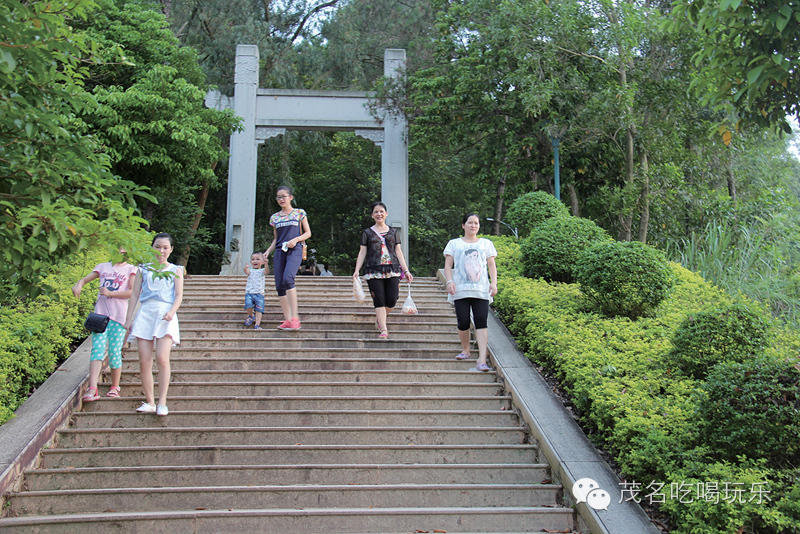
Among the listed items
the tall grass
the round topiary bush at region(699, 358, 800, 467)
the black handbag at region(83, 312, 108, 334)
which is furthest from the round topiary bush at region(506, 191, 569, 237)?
the black handbag at region(83, 312, 108, 334)

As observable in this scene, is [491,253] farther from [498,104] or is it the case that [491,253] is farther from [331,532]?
[498,104]

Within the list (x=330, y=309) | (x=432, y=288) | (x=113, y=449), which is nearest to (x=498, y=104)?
(x=432, y=288)

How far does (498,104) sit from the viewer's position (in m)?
14.6

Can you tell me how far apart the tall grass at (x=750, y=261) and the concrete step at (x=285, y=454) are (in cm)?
510

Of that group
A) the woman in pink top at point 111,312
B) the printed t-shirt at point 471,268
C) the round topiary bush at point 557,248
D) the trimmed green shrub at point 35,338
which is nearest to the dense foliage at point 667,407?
the printed t-shirt at point 471,268

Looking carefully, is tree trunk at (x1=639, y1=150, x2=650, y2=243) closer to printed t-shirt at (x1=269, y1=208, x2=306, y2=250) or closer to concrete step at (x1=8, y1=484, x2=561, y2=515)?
printed t-shirt at (x1=269, y1=208, x2=306, y2=250)

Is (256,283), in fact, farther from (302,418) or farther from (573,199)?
(573,199)

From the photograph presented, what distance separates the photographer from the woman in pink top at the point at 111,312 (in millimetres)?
5840

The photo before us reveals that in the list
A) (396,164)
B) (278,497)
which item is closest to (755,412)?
(278,497)

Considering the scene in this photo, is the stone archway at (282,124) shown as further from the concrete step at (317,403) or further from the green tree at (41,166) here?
the green tree at (41,166)

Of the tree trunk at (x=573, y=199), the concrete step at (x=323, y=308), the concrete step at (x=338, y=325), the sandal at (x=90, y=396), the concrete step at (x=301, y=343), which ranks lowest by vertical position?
the sandal at (x=90, y=396)

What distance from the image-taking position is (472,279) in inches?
260

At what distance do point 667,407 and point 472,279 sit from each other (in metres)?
2.20

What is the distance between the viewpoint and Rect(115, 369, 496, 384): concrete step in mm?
6594
